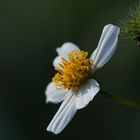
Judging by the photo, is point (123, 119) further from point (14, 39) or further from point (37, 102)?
point (14, 39)

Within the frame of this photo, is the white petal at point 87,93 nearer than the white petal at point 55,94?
Yes

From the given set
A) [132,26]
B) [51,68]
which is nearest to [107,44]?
[132,26]

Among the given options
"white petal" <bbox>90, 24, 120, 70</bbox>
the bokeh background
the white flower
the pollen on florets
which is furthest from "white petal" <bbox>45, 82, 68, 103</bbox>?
the bokeh background

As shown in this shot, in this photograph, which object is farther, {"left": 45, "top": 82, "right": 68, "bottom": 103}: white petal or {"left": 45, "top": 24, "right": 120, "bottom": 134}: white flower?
{"left": 45, "top": 82, "right": 68, "bottom": 103}: white petal

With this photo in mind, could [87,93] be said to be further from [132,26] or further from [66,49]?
[66,49]

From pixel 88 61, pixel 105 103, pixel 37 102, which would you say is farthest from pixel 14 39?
pixel 88 61

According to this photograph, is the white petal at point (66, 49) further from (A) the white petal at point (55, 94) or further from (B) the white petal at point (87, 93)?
(B) the white petal at point (87, 93)

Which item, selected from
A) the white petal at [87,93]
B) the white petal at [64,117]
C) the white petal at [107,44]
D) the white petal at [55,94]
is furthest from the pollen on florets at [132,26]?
the white petal at [55,94]

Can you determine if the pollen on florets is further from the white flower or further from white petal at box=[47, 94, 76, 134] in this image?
white petal at box=[47, 94, 76, 134]
